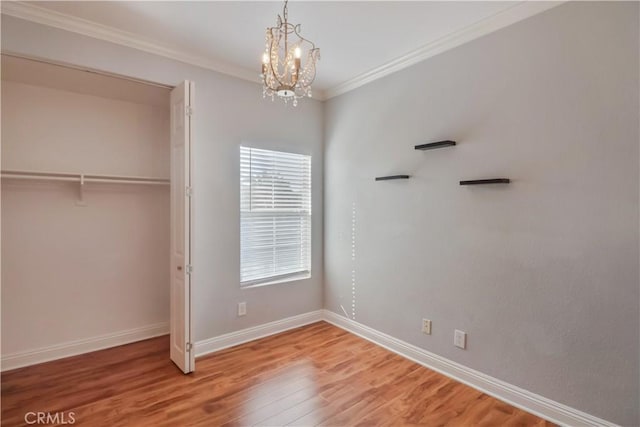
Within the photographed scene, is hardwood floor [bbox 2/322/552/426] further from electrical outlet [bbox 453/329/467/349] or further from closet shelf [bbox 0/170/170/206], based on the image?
closet shelf [bbox 0/170/170/206]

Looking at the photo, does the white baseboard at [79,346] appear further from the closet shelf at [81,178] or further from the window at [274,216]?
the closet shelf at [81,178]

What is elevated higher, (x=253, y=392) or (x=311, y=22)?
(x=311, y=22)

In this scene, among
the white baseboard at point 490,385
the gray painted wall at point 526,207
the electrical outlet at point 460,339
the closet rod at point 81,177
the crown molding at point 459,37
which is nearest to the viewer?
the gray painted wall at point 526,207

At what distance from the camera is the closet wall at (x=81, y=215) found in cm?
281

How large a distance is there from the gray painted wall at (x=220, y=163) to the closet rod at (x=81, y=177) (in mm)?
691

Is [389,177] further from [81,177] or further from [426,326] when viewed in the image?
[81,177]

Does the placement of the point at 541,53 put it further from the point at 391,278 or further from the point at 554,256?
the point at 391,278

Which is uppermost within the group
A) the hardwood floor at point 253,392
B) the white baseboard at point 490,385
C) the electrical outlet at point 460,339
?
the electrical outlet at point 460,339

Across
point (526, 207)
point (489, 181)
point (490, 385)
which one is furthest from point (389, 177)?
point (490, 385)

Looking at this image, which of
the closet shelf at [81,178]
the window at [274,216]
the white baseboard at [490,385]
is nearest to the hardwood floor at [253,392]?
the white baseboard at [490,385]

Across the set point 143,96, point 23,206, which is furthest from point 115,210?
point 143,96

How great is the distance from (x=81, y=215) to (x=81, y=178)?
41 centimetres

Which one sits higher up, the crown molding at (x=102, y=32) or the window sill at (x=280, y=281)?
the crown molding at (x=102, y=32)

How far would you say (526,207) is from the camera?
7.28 ft
